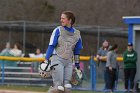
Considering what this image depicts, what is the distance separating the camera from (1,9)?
37.9 metres

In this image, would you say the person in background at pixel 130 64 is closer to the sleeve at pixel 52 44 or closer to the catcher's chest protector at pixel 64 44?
the catcher's chest protector at pixel 64 44

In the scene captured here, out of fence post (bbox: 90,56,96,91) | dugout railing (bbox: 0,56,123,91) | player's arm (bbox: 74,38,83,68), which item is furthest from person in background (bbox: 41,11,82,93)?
dugout railing (bbox: 0,56,123,91)

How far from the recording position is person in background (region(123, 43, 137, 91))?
20.4 meters

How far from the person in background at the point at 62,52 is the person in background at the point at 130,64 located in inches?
348

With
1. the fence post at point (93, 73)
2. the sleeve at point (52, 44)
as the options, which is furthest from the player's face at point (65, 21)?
the fence post at point (93, 73)

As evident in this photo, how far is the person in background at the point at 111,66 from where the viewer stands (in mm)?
20438

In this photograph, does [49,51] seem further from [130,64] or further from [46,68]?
[130,64]

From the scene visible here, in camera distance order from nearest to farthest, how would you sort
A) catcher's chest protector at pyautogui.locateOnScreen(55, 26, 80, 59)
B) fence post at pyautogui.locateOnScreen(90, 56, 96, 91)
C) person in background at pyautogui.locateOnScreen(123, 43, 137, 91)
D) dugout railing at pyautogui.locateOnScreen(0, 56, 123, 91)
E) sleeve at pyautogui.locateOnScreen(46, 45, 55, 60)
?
sleeve at pyautogui.locateOnScreen(46, 45, 55, 60) → catcher's chest protector at pyautogui.locateOnScreen(55, 26, 80, 59) → person in background at pyautogui.locateOnScreen(123, 43, 137, 91) → fence post at pyautogui.locateOnScreen(90, 56, 96, 91) → dugout railing at pyautogui.locateOnScreen(0, 56, 123, 91)

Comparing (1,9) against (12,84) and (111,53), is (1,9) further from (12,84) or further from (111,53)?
(111,53)

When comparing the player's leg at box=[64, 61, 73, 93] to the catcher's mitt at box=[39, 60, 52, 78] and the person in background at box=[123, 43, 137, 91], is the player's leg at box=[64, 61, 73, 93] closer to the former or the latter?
the catcher's mitt at box=[39, 60, 52, 78]

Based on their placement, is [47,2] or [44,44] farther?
[47,2]

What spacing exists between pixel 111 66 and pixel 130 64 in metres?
0.64

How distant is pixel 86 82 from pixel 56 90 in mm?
11045

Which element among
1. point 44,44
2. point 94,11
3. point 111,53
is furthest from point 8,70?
point 94,11
